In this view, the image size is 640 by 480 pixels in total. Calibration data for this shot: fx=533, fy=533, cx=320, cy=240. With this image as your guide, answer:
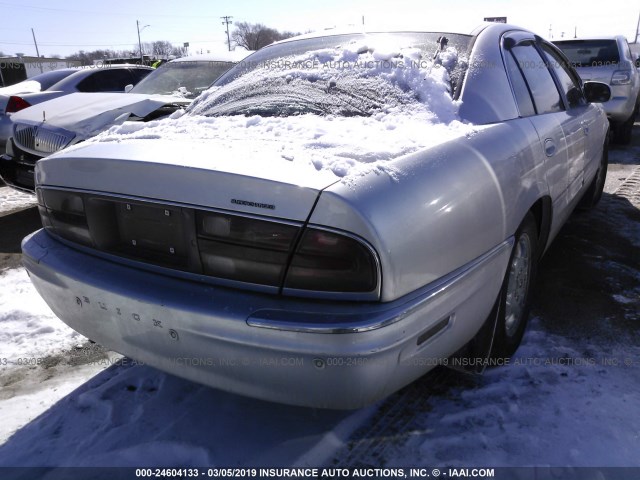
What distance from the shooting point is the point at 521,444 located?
2012 mm

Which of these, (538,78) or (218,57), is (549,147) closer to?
(538,78)

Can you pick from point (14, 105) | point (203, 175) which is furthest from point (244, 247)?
point (14, 105)

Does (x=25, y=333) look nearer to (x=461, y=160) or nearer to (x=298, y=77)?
(x=298, y=77)

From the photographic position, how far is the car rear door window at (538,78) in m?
2.84

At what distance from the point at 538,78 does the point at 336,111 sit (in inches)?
53.9

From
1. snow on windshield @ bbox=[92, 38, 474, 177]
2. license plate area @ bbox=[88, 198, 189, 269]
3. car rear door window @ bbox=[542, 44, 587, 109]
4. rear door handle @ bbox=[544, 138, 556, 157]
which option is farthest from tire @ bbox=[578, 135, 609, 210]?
license plate area @ bbox=[88, 198, 189, 269]

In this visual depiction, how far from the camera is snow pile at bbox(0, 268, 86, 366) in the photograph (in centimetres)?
279

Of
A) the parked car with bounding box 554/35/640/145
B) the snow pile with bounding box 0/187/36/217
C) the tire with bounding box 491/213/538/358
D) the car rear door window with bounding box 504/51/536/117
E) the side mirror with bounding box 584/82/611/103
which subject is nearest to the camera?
the tire with bounding box 491/213/538/358

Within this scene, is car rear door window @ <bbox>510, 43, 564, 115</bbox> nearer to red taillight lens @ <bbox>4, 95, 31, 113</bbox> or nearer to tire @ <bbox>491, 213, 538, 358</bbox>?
tire @ <bbox>491, 213, 538, 358</bbox>

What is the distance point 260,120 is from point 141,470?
1.48 meters

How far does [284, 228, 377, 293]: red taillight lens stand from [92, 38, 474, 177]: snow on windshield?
221 millimetres

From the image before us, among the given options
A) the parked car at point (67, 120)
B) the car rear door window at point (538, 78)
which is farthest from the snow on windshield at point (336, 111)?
the parked car at point (67, 120)

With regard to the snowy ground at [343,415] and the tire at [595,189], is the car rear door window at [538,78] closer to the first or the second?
the snowy ground at [343,415]

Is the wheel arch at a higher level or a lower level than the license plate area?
lower
